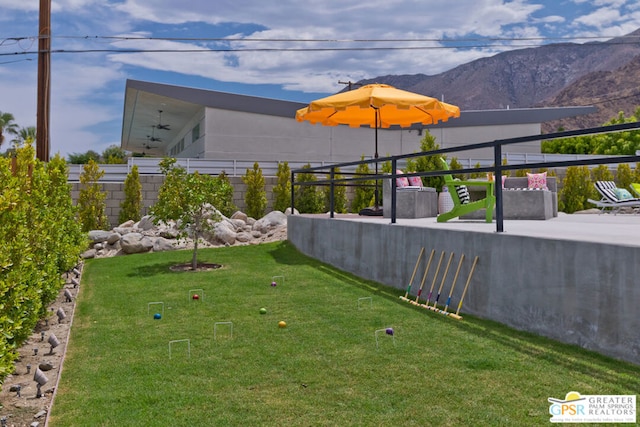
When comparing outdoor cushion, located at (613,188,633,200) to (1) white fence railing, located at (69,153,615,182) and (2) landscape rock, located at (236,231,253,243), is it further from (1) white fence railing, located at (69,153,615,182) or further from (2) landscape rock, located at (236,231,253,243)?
(2) landscape rock, located at (236,231,253,243)

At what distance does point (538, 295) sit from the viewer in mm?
4859

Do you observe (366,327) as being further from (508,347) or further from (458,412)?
(458,412)

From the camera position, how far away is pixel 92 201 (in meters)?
15.4

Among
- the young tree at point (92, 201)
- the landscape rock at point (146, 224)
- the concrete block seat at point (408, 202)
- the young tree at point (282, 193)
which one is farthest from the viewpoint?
the young tree at point (282, 193)

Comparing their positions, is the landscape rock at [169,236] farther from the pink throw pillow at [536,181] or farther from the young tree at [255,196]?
the pink throw pillow at [536,181]

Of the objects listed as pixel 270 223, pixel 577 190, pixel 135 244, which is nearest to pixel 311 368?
pixel 135 244

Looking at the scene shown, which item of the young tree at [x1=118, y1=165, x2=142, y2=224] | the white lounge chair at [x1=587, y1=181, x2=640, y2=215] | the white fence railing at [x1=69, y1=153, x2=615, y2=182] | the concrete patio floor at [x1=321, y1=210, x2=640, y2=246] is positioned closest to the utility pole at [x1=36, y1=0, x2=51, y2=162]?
the young tree at [x1=118, y1=165, x2=142, y2=224]

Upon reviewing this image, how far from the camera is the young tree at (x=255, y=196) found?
16.9m

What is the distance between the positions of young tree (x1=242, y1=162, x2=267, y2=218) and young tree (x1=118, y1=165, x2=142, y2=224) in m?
3.22

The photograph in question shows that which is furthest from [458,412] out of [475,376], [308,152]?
[308,152]

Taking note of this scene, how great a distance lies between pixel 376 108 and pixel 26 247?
8.85 metres

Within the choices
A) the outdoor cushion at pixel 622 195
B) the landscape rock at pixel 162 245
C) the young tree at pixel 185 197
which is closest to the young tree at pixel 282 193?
the landscape rock at pixel 162 245

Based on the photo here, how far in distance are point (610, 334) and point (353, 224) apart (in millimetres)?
4948

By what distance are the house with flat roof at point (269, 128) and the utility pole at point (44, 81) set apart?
10669 millimetres
